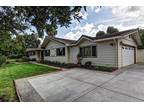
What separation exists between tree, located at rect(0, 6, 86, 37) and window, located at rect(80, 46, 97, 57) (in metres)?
7.83

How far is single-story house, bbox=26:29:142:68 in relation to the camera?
9.77m

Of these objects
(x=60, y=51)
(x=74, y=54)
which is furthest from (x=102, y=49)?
(x=60, y=51)

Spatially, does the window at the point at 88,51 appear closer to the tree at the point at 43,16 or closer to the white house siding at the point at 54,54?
the white house siding at the point at 54,54

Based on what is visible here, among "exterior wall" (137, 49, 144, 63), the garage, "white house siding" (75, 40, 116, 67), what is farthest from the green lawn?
"exterior wall" (137, 49, 144, 63)

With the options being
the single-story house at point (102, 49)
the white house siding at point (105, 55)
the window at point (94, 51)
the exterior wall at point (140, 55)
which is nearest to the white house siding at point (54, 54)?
the single-story house at point (102, 49)

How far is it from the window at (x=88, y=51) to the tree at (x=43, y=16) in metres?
7.83

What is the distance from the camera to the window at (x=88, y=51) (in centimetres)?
1162

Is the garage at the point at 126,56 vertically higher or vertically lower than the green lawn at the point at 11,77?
higher

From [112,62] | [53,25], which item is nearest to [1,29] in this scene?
[53,25]

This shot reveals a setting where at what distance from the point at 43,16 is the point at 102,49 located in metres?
8.02

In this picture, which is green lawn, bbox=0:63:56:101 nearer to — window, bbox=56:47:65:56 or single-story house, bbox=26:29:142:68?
single-story house, bbox=26:29:142:68

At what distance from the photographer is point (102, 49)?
10711mm
